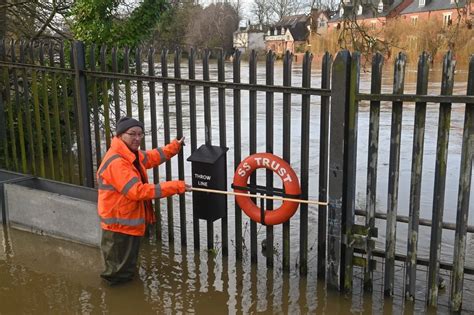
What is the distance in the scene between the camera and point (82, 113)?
588cm

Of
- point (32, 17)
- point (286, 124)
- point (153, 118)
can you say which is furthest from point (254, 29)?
point (286, 124)

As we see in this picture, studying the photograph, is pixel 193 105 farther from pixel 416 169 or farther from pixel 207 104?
pixel 416 169

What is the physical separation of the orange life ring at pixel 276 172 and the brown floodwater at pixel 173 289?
0.58m

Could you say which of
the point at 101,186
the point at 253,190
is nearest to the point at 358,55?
the point at 253,190

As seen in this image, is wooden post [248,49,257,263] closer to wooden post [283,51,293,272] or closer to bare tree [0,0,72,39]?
wooden post [283,51,293,272]

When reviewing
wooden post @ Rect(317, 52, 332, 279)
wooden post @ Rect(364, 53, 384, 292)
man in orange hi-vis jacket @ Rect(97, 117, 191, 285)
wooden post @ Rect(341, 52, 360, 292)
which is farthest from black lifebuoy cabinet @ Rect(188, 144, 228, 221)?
wooden post @ Rect(364, 53, 384, 292)

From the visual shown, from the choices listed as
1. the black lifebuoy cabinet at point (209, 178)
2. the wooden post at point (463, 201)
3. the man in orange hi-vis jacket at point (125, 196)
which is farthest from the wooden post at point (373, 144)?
the man in orange hi-vis jacket at point (125, 196)

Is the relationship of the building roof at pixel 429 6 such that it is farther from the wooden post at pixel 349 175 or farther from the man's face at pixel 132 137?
the man's face at pixel 132 137

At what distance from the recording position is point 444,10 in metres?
54.5

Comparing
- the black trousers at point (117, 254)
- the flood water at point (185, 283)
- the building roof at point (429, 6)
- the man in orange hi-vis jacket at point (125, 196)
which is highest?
the building roof at point (429, 6)

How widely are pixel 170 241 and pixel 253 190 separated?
137cm

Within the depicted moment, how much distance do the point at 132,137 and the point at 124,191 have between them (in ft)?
1.57

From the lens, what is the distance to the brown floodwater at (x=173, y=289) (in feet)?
14.1

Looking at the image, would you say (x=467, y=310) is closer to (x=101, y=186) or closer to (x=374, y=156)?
(x=374, y=156)
